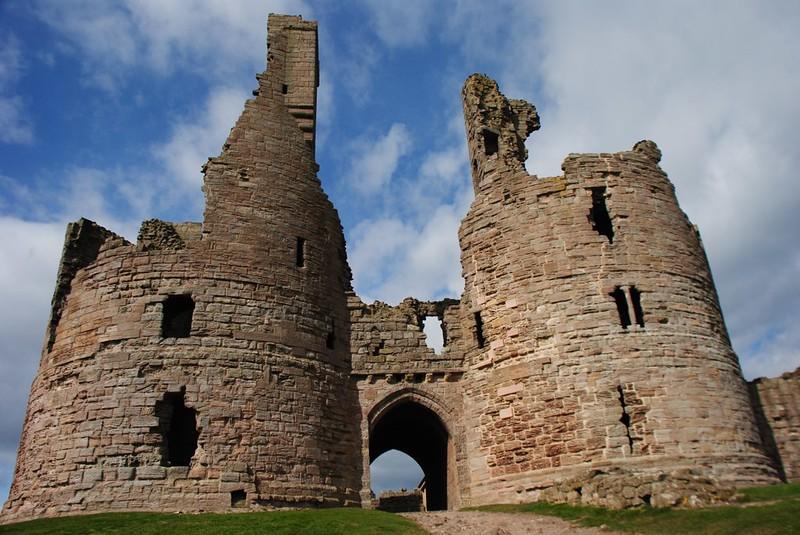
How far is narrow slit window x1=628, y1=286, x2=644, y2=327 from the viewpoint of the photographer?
15930 mm

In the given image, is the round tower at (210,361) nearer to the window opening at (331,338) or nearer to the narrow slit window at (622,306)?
the window opening at (331,338)

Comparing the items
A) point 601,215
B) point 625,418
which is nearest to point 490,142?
point 601,215

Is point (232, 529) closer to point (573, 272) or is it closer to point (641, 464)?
point (641, 464)

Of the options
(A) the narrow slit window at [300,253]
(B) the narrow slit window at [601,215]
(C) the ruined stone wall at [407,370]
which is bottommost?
(C) the ruined stone wall at [407,370]

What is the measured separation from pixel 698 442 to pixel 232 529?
962cm

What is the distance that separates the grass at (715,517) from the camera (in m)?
10.3

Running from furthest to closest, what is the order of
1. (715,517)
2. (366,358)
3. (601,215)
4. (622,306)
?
(366,358) < (601,215) < (622,306) < (715,517)

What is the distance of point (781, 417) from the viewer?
698 inches

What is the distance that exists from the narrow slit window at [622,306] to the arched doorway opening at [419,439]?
5.22 metres

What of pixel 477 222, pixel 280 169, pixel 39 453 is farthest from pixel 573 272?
pixel 39 453

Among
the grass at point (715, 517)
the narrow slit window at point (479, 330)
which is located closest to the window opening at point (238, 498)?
the grass at point (715, 517)

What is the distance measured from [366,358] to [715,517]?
914 centimetres

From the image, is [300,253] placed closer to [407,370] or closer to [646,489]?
[407,370]

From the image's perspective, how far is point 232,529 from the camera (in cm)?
1167
